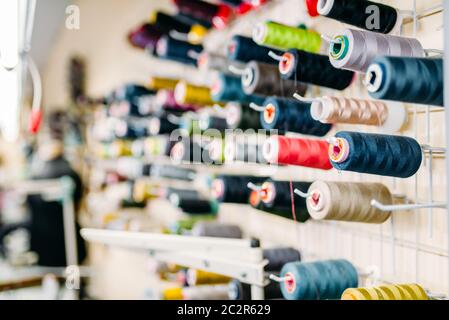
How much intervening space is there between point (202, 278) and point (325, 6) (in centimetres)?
91

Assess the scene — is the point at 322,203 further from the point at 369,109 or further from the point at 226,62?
the point at 226,62

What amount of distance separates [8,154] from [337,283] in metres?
7.27

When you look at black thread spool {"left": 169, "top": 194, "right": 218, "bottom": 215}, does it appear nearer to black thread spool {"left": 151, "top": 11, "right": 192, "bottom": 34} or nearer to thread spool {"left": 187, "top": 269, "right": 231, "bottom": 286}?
thread spool {"left": 187, "top": 269, "right": 231, "bottom": 286}

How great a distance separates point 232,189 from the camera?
133 cm

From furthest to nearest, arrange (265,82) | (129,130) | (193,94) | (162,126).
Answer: (129,130)
(162,126)
(193,94)
(265,82)

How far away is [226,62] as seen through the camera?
151 cm

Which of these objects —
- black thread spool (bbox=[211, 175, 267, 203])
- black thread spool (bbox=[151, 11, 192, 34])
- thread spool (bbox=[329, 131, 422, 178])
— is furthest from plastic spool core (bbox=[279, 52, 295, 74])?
black thread spool (bbox=[151, 11, 192, 34])

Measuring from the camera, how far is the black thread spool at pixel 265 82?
3.81 ft

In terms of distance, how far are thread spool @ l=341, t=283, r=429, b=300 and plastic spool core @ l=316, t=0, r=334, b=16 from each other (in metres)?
0.56

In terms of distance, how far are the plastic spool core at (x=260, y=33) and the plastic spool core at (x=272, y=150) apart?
26cm

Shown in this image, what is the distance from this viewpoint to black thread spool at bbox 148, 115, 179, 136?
5.81 ft

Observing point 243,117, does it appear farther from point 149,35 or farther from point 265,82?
point 149,35

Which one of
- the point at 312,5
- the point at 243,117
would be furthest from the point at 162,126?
the point at 312,5

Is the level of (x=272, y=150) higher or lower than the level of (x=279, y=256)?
higher
